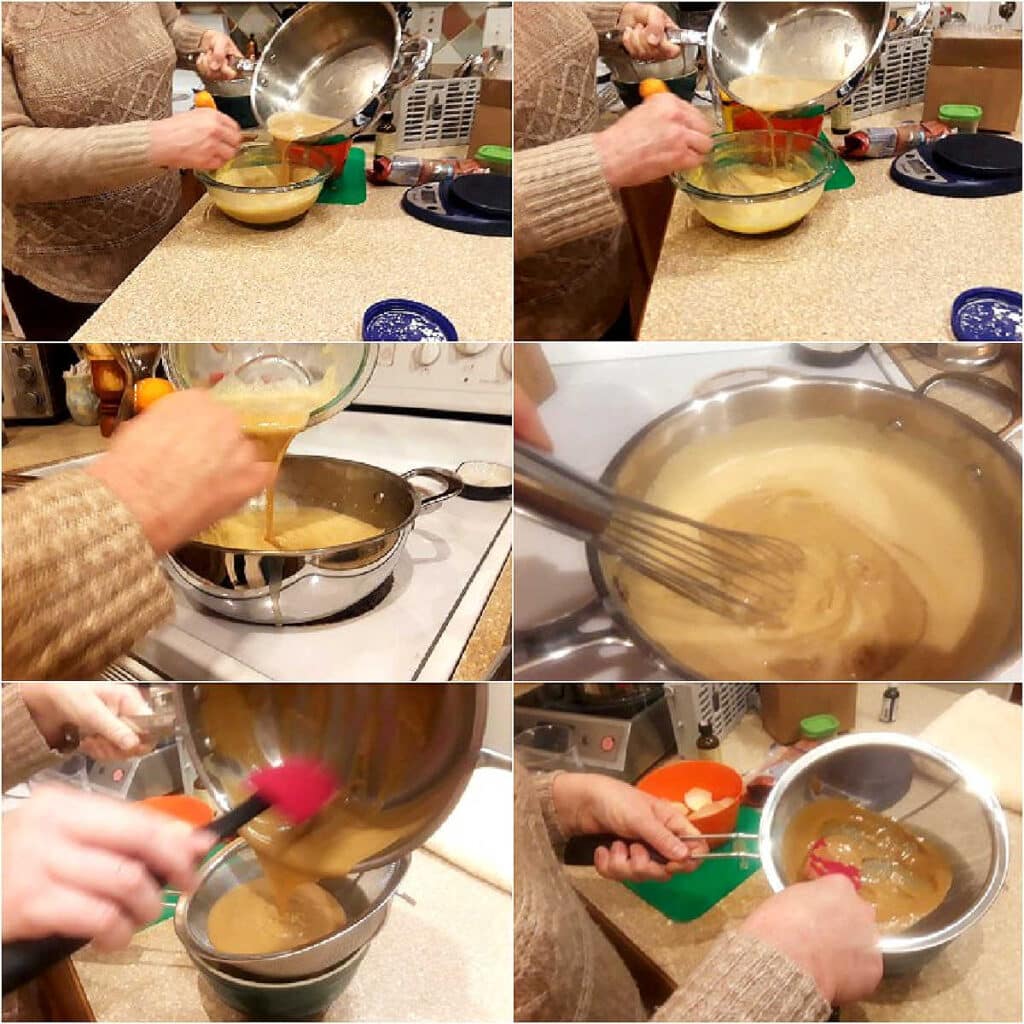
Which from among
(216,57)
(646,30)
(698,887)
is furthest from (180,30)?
(698,887)

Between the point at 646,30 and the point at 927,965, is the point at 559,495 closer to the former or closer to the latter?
the point at 646,30

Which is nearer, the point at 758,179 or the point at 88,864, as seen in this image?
the point at 88,864

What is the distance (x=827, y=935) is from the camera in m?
0.70

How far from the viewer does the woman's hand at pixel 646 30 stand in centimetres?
68

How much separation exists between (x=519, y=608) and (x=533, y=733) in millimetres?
105

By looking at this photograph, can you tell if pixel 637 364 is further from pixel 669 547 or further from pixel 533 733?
pixel 533 733

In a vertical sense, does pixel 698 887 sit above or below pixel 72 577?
below

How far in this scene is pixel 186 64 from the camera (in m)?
0.70

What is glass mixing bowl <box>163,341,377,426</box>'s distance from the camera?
71 cm

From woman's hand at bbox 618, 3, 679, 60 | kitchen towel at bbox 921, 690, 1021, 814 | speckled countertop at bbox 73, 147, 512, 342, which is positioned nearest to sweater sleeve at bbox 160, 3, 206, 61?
speckled countertop at bbox 73, 147, 512, 342

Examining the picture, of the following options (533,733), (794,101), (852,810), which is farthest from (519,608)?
(794,101)

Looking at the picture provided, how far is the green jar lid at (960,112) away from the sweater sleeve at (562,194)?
30 centimetres

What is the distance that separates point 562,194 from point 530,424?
0.58 ft

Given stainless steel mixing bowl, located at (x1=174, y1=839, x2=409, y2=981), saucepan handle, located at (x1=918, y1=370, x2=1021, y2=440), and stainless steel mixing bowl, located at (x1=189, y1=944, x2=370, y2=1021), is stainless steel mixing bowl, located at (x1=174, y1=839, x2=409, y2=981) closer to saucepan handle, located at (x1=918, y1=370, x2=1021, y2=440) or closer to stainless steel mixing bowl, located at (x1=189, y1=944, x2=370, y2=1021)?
stainless steel mixing bowl, located at (x1=189, y1=944, x2=370, y2=1021)
